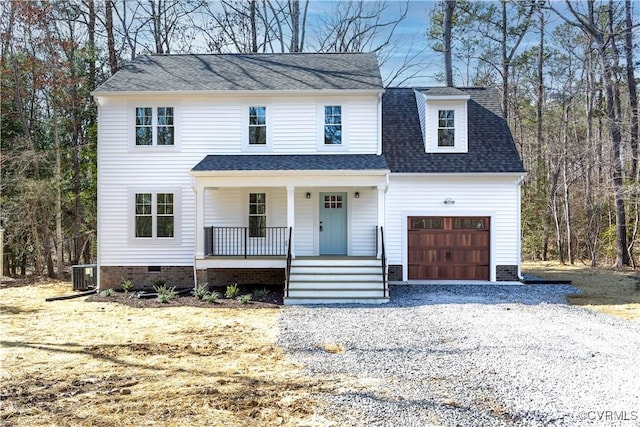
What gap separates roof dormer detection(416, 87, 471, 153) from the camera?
1465 centimetres

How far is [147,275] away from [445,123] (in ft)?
31.5

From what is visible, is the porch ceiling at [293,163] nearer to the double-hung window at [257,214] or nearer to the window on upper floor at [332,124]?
the window on upper floor at [332,124]

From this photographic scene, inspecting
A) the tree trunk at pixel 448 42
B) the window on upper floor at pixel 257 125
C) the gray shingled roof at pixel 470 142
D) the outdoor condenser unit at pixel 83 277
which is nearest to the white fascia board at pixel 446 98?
the gray shingled roof at pixel 470 142

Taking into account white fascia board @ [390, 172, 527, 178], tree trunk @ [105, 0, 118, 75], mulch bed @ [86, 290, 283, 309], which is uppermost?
tree trunk @ [105, 0, 118, 75]

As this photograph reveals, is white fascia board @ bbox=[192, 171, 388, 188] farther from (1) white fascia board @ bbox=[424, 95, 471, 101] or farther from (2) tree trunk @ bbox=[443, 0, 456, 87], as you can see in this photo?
(2) tree trunk @ bbox=[443, 0, 456, 87]

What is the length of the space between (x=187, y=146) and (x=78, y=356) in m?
7.94

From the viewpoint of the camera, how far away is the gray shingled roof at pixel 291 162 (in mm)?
12734

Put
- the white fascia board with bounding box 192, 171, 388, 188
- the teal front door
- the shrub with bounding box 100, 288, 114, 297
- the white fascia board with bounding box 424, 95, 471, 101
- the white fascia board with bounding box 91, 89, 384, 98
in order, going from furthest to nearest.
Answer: the white fascia board with bounding box 424, 95, 471, 101, the teal front door, the white fascia board with bounding box 91, 89, 384, 98, the shrub with bounding box 100, 288, 114, 297, the white fascia board with bounding box 192, 171, 388, 188

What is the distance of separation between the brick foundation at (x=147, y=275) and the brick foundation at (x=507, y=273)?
8.67 meters

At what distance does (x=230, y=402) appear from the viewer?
507 centimetres

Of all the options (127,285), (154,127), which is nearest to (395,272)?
(127,285)

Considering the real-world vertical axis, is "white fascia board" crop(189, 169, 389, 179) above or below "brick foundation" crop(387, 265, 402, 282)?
above

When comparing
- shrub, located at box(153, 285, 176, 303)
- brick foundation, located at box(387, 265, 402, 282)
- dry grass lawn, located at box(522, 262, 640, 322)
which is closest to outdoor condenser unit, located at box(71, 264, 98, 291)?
shrub, located at box(153, 285, 176, 303)

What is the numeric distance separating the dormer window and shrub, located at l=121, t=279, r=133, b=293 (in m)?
9.64
